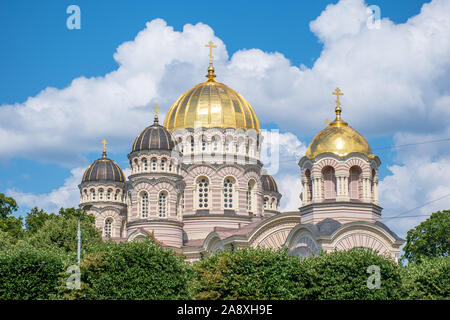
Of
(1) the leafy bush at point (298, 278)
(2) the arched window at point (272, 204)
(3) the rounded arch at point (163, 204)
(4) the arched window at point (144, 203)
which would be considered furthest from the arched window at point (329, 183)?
(2) the arched window at point (272, 204)

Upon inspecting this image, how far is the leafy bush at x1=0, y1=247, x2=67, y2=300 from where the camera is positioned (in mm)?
37938

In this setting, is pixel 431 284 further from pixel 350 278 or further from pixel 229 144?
pixel 229 144

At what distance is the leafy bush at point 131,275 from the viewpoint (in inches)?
1433

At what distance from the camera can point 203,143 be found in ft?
214

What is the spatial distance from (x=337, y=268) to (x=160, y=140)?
27682 mm

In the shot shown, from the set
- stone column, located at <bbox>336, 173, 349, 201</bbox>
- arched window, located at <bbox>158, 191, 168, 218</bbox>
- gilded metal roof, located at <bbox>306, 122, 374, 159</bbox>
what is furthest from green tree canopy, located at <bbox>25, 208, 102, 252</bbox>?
stone column, located at <bbox>336, 173, 349, 201</bbox>

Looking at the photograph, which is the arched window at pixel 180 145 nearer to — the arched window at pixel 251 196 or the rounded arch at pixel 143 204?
the arched window at pixel 251 196

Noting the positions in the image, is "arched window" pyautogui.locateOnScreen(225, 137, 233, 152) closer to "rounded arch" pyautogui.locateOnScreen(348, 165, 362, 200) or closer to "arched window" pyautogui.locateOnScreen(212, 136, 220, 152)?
"arched window" pyautogui.locateOnScreen(212, 136, 220, 152)

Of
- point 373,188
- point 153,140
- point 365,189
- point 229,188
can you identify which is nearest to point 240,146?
point 229,188

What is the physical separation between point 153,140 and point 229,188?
26.0 feet

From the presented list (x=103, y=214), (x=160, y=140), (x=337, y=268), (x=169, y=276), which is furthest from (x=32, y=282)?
(x=103, y=214)
